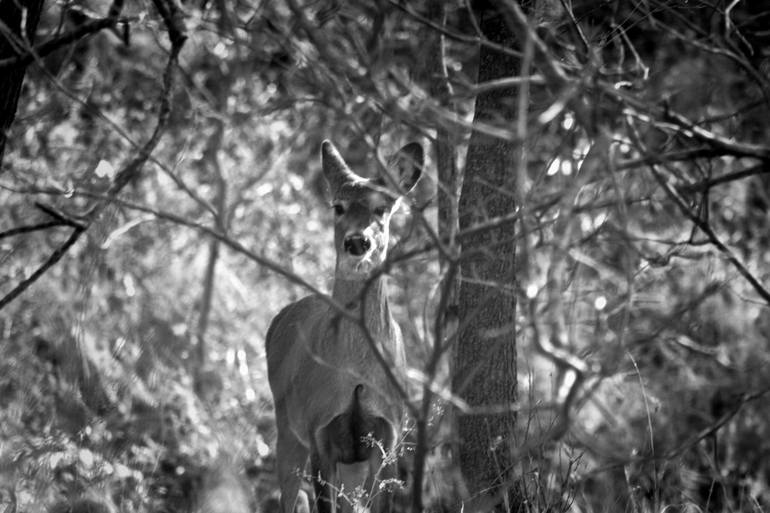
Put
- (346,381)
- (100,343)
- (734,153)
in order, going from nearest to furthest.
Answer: (734,153), (346,381), (100,343)

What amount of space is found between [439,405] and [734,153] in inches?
97.6

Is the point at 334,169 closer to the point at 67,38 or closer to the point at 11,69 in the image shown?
the point at 11,69

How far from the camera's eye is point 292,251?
10000 millimetres

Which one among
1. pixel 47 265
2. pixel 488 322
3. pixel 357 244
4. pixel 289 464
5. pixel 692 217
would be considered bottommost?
pixel 289 464

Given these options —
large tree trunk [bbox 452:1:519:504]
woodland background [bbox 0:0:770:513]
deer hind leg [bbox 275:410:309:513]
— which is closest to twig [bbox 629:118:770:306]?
woodland background [bbox 0:0:770:513]

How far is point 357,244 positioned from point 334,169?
1.09 m

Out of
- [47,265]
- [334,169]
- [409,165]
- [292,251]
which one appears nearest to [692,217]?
[47,265]

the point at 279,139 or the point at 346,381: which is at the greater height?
the point at 279,139

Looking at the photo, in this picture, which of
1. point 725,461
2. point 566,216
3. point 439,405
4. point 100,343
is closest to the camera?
point 566,216

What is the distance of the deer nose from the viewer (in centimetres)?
661

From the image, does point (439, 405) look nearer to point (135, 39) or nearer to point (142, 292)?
point (142, 292)

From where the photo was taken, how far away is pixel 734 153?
11.7 feet

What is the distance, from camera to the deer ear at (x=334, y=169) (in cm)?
743

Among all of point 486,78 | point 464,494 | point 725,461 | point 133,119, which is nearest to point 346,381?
point 464,494
